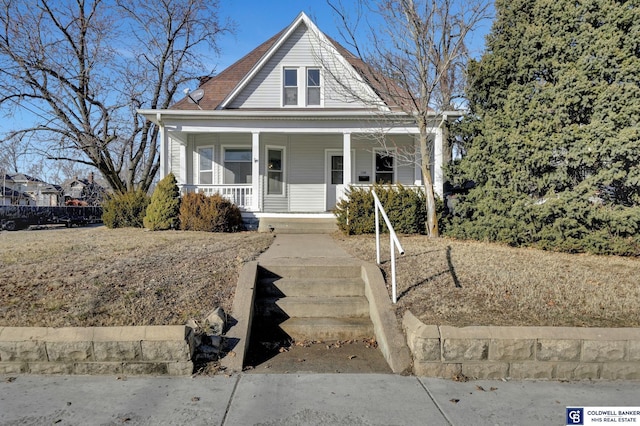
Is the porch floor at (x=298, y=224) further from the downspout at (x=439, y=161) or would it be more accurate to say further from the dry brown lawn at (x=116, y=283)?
the dry brown lawn at (x=116, y=283)

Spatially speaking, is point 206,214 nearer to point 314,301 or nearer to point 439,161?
point 314,301

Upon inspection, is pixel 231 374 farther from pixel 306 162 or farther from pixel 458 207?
pixel 306 162

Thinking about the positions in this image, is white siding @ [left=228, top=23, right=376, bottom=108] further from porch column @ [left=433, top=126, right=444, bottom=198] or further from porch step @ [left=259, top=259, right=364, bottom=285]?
porch step @ [left=259, top=259, right=364, bottom=285]

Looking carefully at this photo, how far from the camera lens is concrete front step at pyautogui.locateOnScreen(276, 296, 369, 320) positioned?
494 cm

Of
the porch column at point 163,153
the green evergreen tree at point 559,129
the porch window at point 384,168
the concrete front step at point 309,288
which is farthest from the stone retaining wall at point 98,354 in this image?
the porch window at point 384,168

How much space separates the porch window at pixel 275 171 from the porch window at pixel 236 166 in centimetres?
71

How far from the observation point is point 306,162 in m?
14.0

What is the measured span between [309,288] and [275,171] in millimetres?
8945

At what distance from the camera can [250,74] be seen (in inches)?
509

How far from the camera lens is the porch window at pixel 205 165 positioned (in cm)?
1370

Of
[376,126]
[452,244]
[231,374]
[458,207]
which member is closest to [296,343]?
[231,374]

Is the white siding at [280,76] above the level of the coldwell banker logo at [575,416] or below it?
above

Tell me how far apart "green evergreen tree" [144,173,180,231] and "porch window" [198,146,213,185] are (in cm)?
263

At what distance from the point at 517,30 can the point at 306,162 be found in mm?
7415
